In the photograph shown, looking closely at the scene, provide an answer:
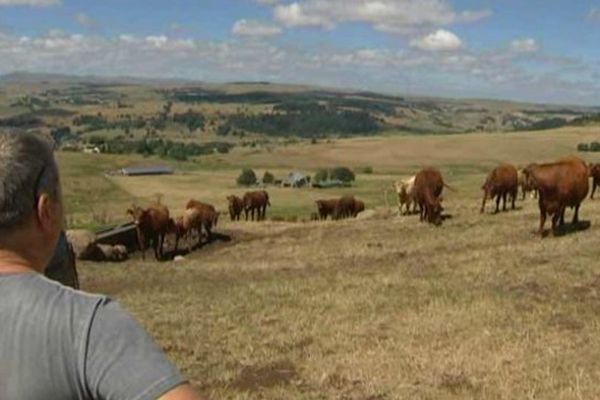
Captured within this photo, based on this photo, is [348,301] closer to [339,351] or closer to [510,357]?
[339,351]

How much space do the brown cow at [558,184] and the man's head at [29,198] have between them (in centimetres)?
2048

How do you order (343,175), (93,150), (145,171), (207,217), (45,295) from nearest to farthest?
(45,295) → (207,217) → (343,175) → (145,171) → (93,150)

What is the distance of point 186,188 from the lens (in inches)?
3807

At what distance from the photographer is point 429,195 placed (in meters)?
29.8

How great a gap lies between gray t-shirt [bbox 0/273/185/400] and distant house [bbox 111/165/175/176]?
110969 millimetres

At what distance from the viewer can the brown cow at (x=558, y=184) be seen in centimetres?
2228

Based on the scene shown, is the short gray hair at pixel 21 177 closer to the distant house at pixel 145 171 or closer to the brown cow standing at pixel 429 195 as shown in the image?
the brown cow standing at pixel 429 195

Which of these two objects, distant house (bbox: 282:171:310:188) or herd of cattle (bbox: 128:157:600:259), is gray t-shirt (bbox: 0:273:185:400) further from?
distant house (bbox: 282:171:310:188)

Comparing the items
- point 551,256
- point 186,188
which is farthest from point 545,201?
point 186,188

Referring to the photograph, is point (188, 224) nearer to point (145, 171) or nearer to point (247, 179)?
point (247, 179)

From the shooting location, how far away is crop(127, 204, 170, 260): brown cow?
97.4 feet

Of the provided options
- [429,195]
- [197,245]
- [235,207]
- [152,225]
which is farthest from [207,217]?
[235,207]

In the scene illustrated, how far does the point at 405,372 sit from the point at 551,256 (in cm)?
944

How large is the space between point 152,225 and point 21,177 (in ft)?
89.9
